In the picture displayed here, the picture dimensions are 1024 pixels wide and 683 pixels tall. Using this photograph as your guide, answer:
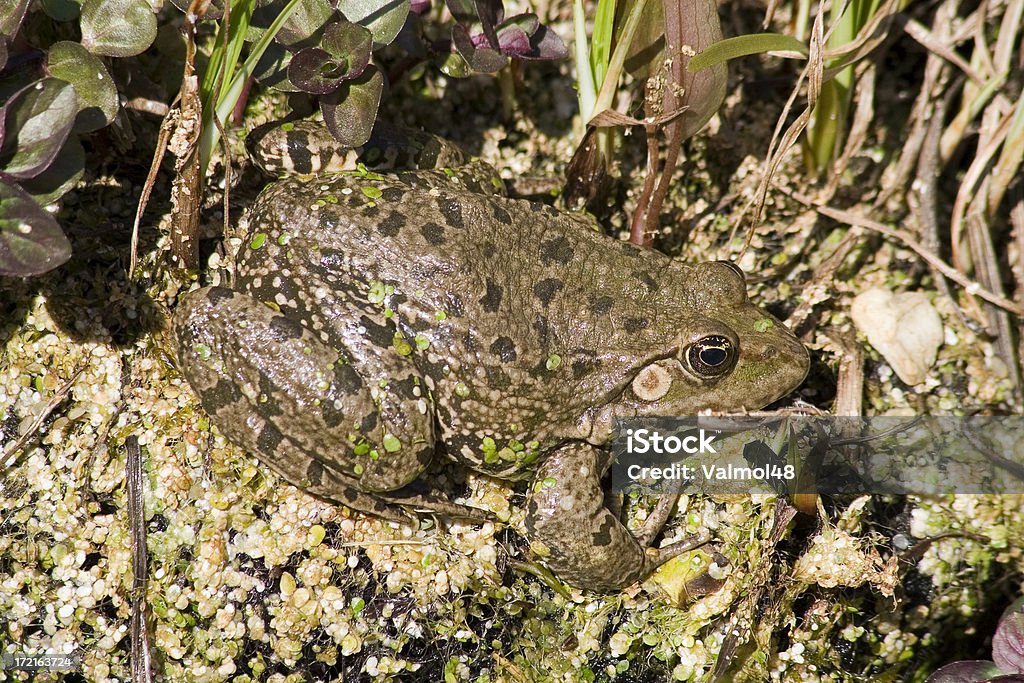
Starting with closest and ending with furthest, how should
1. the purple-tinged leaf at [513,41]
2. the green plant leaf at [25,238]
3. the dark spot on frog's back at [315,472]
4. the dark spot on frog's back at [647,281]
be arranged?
the green plant leaf at [25,238] → the dark spot on frog's back at [315,472] → the dark spot on frog's back at [647,281] → the purple-tinged leaf at [513,41]

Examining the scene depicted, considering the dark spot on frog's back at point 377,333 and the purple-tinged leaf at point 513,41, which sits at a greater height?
the purple-tinged leaf at point 513,41

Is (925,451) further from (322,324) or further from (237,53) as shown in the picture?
(237,53)

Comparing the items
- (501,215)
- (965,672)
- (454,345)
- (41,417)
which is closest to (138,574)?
(41,417)

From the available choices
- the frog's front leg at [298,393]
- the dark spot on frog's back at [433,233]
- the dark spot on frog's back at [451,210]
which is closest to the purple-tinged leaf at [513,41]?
the dark spot on frog's back at [451,210]

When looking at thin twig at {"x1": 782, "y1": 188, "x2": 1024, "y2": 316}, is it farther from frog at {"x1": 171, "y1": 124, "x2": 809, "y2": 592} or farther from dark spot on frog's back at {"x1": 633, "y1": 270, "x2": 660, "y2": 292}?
dark spot on frog's back at {"x1": 633, "y1": 270, "x2": 660, "y2": 292}

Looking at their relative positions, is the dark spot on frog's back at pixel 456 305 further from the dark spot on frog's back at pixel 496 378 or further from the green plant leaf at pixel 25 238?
the green plant leaf at pixel 25 238

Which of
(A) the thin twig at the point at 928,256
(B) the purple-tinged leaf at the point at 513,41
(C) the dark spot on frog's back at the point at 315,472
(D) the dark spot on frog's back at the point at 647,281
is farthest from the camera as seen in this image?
(A) the thin twig at the point at 928,256

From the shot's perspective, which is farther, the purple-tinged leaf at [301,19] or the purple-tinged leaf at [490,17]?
the purple-tinged leaf at [490,17]
